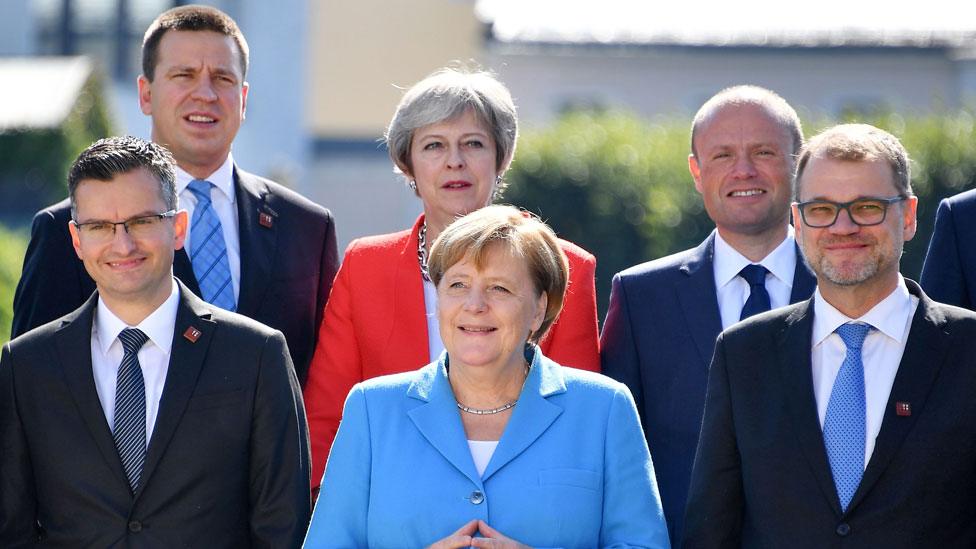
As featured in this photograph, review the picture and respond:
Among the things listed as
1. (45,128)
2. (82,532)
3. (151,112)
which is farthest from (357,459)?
(45,128)

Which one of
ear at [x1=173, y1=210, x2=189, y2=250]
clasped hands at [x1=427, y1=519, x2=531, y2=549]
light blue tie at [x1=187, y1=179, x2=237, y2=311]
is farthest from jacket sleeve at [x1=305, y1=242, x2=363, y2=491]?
clasped hands at [x1=427, y1=519, x2=531, y2=549]

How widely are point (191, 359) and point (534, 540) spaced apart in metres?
1.13

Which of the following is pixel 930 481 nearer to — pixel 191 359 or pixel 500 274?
pixel 500 274

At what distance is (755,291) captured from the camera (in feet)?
16.4

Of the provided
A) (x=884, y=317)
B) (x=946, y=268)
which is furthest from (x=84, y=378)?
(x=946, y=268)

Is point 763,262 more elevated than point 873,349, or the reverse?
point 763,262

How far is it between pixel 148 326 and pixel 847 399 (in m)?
1.99

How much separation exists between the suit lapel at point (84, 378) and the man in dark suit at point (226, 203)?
76cm

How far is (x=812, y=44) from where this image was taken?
29.6 m

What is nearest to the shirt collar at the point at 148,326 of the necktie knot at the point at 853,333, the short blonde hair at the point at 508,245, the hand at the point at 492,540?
the short blonde hair at the point at 508,245

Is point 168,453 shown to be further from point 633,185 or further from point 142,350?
point 633,185

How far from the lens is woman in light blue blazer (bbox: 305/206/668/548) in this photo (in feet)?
13.1

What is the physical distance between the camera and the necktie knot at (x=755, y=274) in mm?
5031

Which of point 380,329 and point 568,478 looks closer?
point 568,478
